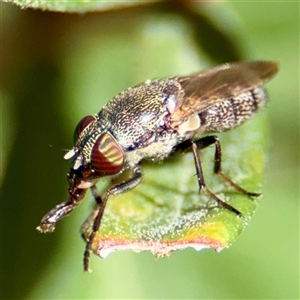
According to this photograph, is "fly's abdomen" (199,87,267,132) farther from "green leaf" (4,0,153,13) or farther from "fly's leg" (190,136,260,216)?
"green leaf" (4,0,153,13)

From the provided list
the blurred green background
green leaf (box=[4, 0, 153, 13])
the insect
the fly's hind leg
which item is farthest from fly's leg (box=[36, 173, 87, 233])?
green leaf (box=[4, 0, 153, 13])

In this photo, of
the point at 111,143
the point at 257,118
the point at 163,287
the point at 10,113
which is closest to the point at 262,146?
the point at 257,118

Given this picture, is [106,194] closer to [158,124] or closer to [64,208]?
[64,208]

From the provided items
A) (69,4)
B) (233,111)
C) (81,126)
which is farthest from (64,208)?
(233,111)

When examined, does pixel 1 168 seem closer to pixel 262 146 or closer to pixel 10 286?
pixel 10 286

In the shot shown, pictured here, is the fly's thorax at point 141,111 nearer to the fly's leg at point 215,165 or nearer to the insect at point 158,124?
the insect at point 158,124
